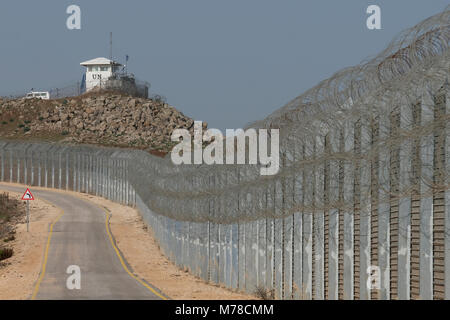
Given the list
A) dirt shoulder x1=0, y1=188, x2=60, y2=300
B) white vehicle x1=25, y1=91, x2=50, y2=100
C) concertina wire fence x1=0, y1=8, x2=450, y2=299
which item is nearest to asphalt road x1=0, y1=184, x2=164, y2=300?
dirt shoulder x1=0, y1=188, x2=60, y2=300

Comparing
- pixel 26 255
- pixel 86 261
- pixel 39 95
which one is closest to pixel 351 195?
pixel 86 261

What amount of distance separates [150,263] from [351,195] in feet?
73.0

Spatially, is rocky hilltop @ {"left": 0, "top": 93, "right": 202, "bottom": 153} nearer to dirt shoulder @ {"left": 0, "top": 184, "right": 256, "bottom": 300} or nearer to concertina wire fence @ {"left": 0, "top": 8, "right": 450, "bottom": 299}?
dirt shoulder @ {"left": 0, "top": 184, "right": 256, "bottom": 300}

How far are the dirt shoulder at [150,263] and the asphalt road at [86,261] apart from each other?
57 cm

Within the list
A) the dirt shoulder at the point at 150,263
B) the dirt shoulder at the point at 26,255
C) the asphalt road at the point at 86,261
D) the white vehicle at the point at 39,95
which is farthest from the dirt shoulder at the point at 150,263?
the white vehicle at the point at 39,95

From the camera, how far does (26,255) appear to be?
38.8m

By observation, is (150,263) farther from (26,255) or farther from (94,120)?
(94,120)

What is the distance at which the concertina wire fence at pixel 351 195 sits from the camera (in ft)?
36.6

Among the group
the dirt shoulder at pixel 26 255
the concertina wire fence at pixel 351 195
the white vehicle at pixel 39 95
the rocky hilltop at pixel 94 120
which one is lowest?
the dirt shoulder at pixel 26 255

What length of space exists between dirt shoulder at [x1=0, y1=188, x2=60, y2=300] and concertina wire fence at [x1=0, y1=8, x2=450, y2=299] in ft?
22.1

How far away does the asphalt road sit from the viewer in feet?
77.9

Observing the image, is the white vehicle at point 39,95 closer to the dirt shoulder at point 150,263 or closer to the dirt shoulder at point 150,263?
the dirt shoulder at point 150,263
